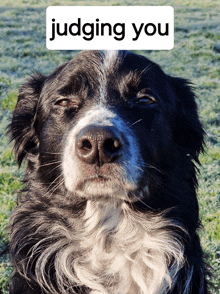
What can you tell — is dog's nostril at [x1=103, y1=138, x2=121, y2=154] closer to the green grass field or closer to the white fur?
the white fur

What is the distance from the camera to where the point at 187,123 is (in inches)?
132

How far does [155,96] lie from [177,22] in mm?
12766

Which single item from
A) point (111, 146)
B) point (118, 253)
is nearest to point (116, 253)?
point (118, 253)

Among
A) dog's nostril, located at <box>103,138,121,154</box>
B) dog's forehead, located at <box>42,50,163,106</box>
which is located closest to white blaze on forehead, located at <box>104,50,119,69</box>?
dog's forehead, located at <box>42,50,163,106</box>

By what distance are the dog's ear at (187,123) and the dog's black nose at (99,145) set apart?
0.90 m

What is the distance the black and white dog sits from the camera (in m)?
2.70

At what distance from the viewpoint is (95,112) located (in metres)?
2.71

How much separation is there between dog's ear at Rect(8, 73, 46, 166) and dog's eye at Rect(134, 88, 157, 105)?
3.11ft

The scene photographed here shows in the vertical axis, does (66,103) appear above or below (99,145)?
above

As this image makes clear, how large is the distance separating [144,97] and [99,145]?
2.42ft

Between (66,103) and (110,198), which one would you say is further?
(66,103)

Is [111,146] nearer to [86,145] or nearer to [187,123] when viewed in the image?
[86,145]

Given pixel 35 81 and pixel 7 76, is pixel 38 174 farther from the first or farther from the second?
pixel 7 76

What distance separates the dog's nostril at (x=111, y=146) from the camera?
2.43m
